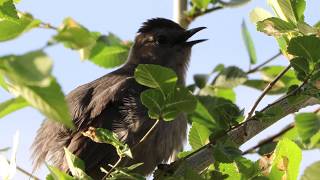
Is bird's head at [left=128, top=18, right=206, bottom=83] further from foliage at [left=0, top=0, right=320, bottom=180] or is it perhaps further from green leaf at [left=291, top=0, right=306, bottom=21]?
green leaf at [left=291, top=0, right=306, bottom=21]

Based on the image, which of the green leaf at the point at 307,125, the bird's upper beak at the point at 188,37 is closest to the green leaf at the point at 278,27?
the green leaf at the point at 307,125

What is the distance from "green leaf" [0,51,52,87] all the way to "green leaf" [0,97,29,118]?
1.08 ft

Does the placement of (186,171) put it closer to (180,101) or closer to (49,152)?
(180,101)

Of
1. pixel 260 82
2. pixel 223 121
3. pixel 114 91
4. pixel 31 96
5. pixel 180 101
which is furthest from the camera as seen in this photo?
pixel 114 91

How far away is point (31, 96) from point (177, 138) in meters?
3.61

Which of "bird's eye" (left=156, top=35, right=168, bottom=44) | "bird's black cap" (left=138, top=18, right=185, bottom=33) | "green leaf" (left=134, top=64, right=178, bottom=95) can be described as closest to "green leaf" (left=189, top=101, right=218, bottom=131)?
"green leaf" (left=134, top=64, right=178, bottom=95)

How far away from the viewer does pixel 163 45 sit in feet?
19.7

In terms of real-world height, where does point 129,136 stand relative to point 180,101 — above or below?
below

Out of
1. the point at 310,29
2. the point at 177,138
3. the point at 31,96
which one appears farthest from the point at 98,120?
the point at 31,96

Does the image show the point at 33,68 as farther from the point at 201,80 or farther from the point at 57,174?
the point at 201,80

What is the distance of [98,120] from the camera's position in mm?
4496

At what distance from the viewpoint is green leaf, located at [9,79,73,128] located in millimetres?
1256

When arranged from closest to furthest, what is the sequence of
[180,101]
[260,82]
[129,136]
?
[180,101]
[260,82]
[129,136]

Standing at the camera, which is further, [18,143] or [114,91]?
[114,91]
